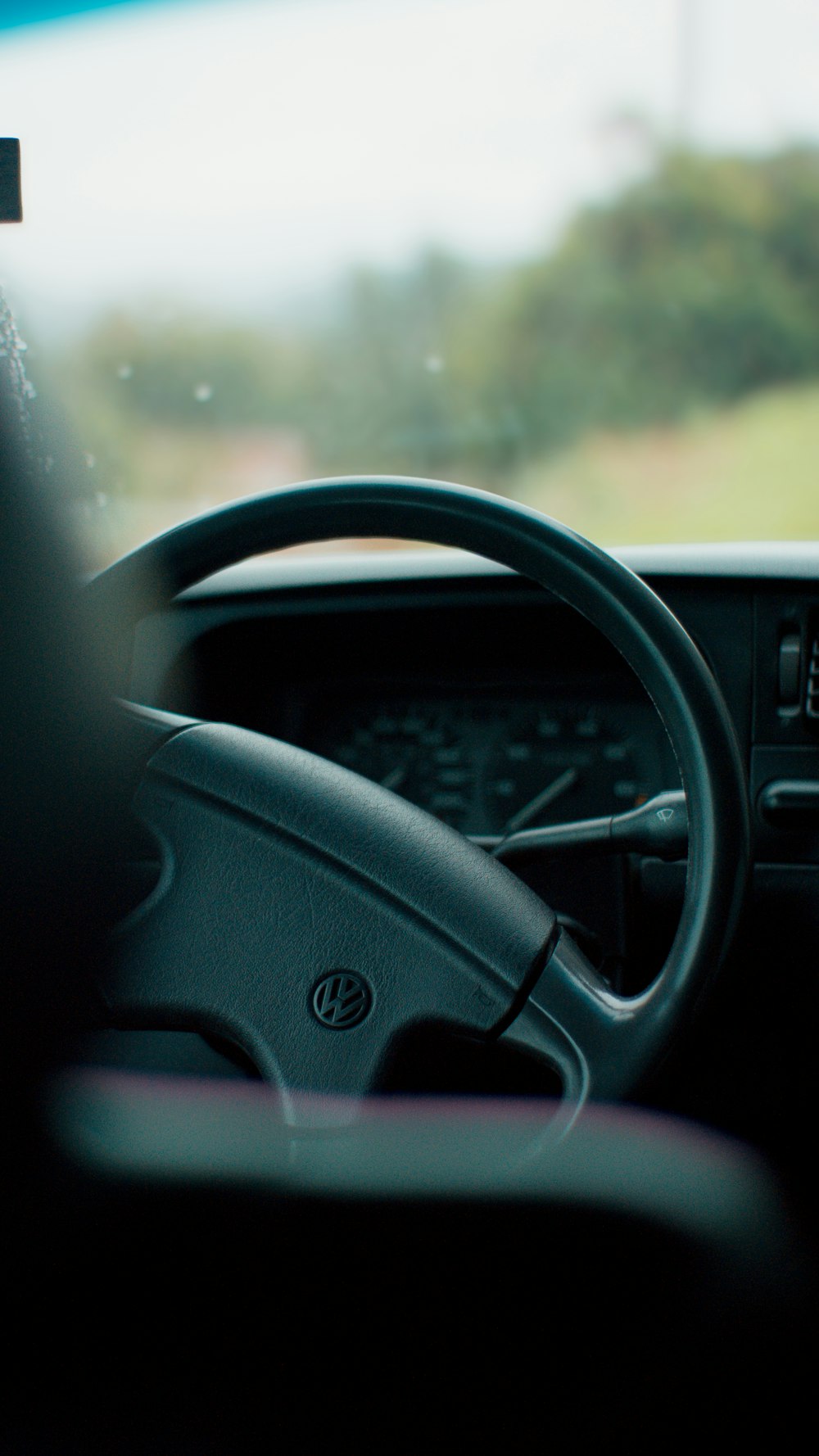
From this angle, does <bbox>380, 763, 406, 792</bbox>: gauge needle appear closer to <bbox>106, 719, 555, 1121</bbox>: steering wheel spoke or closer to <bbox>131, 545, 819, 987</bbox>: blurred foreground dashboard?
<bbox>131, 545, 819, 987</bbox>: blurred foreground dashboard

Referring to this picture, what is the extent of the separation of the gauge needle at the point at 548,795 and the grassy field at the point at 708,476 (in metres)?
0.87

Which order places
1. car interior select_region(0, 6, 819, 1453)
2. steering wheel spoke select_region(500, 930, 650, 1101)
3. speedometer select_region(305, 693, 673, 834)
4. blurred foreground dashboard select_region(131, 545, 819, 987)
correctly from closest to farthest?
car interior select_region(0, 6, 819, 1453), steering wheel spoke select_region(500, 930, 650, 1101), blurred foreground dashboard select_region(131, 545, 819, 987), speedometer select_region(305, 693, 673, 834)

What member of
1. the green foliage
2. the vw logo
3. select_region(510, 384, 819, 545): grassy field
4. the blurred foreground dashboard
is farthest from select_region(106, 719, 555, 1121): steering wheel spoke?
the green foliage

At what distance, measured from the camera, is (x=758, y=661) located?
175cm

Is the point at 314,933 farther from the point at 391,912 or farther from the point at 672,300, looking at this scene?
the point at 672,300

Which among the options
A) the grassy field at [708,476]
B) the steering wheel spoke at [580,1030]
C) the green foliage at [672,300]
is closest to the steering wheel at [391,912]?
the steering wheel spoke at [580,1030]

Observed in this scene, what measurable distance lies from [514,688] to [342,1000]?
42.1 inches

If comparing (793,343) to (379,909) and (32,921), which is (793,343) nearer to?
(379,909)

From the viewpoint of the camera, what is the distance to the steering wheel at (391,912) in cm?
90

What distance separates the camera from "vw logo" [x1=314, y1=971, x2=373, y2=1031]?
909mm

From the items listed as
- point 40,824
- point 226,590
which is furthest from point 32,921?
point 226,590

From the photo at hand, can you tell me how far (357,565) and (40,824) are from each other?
1.22 metres

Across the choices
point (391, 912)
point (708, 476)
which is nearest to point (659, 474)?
point (708, 476)

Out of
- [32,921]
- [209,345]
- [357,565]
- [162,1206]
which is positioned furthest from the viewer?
[209,345]
